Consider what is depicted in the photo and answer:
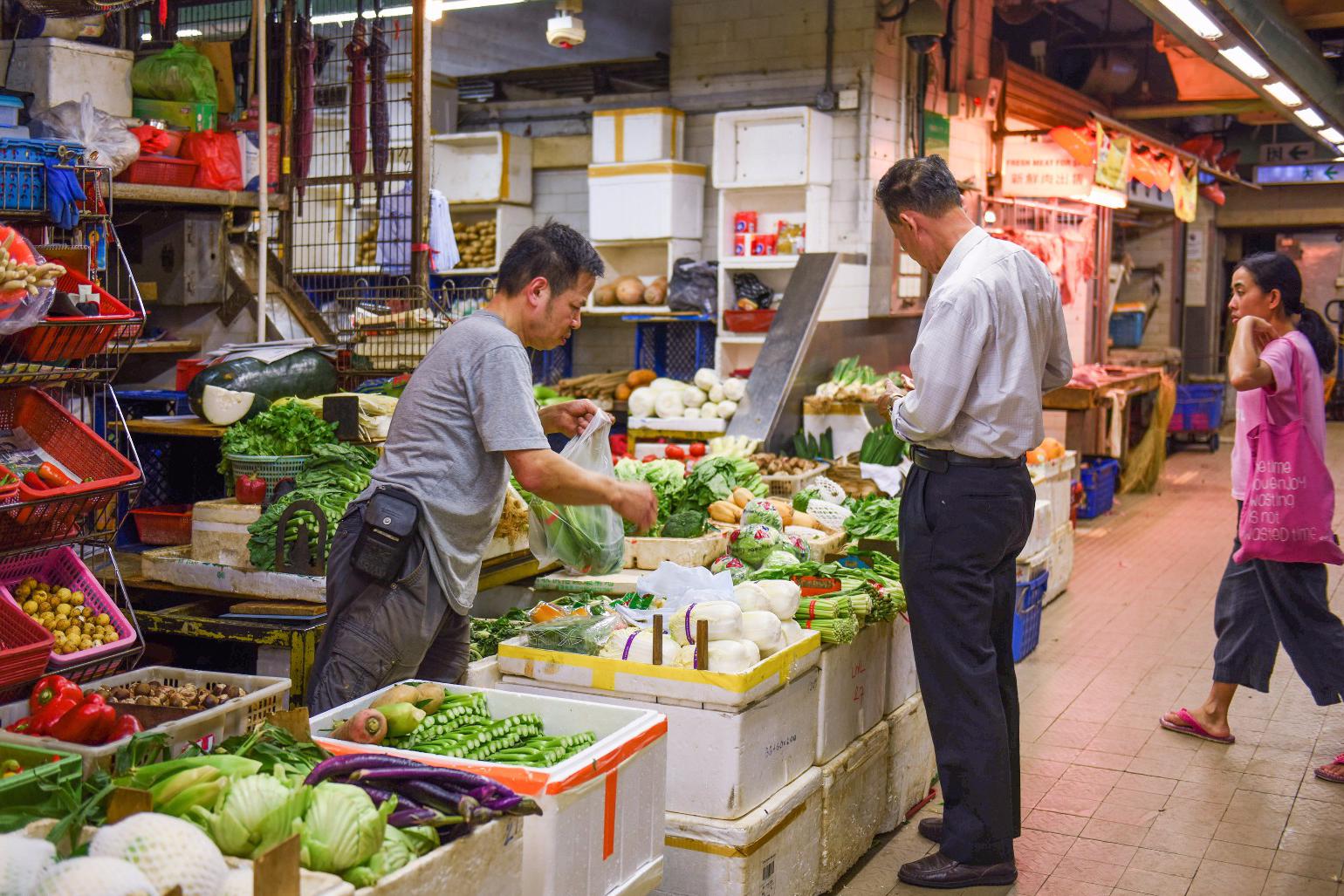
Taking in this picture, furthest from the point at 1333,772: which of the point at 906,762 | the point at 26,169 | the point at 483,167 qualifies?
the point at 483,167

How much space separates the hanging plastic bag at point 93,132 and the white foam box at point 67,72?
327mm

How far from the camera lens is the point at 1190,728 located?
613 centimetres

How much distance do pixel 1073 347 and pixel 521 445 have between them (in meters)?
12.3

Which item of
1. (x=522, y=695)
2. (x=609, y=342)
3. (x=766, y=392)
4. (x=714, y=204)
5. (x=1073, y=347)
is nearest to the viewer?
(x=522, y=695)

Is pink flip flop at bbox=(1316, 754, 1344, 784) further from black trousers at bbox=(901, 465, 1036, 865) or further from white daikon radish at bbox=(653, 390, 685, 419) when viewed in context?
white daikon radish at bbox=(653, 390, 685, 419)

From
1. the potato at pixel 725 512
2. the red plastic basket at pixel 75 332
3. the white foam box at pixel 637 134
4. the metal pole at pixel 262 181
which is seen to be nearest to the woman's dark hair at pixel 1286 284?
the potato at pixel 725 512

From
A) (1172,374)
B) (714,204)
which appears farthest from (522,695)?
(1172,374)

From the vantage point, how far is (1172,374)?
17.5 m

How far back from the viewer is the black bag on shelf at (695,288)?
10.5m

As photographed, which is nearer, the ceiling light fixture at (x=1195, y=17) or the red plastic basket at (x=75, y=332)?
the red plastic basket at (x=75, y=332)

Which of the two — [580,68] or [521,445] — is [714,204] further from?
[521,445]

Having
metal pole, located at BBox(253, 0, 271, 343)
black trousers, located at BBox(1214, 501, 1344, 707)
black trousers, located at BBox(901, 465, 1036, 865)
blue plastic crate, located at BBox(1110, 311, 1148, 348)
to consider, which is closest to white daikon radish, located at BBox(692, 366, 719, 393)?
metal pole, located at BBox(253, 0, 271, 343)

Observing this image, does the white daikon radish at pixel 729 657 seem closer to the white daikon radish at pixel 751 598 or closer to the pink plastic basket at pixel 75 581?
the white daikon radish at pixel 751 598

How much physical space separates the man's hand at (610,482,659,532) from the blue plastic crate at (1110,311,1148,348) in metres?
16.8
